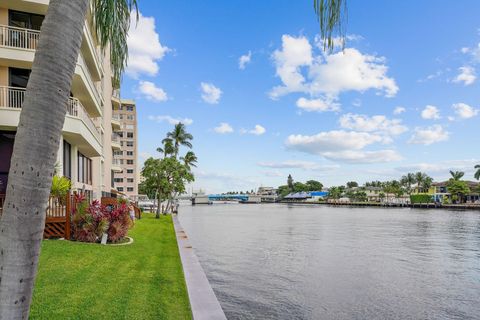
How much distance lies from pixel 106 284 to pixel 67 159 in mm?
16201

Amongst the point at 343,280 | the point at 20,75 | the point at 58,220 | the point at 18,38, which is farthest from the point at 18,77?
the point at 343,280

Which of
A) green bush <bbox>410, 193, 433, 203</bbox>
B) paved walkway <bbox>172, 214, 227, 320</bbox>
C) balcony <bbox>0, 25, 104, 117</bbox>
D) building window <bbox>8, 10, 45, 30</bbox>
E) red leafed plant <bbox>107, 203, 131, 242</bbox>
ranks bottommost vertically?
green bush <bbox>410, 193, 433, 203</bbox>

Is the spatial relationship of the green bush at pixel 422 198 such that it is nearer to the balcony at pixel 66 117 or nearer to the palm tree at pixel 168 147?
the palm tree at pixel 168 147

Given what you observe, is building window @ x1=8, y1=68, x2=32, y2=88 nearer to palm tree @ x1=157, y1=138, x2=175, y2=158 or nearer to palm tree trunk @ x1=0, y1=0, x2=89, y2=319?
palm tree trunk @ x1=0, y1=0, x2=89, y2=319

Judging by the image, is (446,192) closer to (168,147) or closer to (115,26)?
(168,147)

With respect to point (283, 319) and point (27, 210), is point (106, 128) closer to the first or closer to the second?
point (283, 319)

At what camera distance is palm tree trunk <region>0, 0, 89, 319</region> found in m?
2.98

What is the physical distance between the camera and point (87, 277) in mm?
9672

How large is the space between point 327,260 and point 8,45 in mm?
18827

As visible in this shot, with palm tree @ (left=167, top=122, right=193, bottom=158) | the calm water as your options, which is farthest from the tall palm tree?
the calm water

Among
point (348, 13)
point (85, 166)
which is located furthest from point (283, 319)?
point (85, 166)

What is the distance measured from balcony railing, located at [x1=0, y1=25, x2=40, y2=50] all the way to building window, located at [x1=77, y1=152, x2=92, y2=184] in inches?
408

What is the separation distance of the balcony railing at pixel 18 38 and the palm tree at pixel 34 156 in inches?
696

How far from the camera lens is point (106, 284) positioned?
9.22 m
